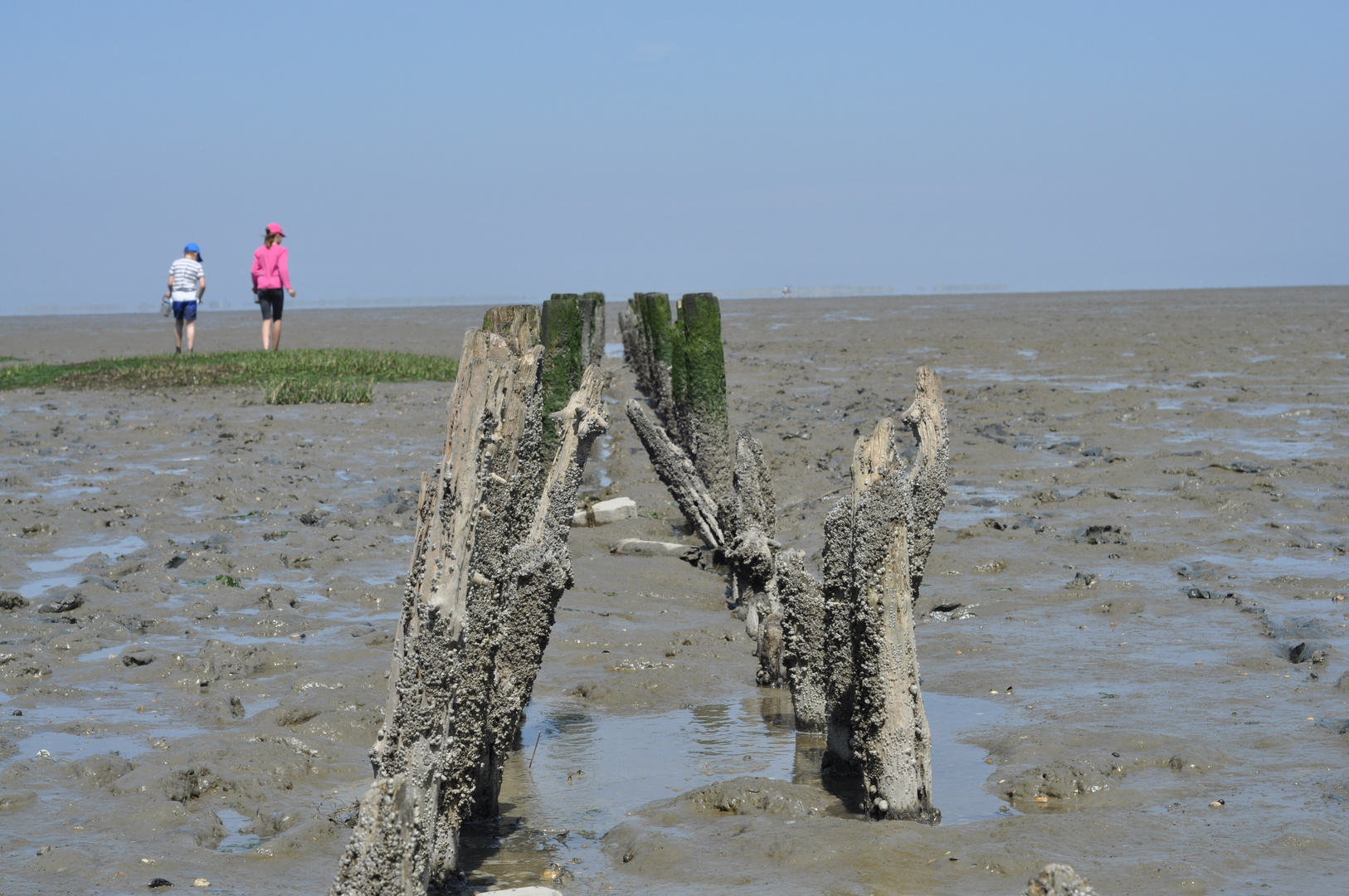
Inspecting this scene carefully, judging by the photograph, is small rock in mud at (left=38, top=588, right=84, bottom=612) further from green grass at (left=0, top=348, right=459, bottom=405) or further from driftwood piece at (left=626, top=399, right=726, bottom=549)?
green grass at (left=0, top=348, right=459, bottom=405)

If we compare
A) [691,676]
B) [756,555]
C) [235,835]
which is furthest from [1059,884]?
[756,555]

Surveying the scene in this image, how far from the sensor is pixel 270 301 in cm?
2239

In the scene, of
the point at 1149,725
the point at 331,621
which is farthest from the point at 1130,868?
the point at 331,621

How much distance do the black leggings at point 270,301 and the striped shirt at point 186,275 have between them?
1173 mm

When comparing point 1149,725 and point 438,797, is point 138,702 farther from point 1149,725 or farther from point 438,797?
point 1149,725

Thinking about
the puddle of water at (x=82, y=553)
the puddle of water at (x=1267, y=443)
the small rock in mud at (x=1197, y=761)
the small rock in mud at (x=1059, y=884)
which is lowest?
the small rock in mud at (x=1197, y=761)

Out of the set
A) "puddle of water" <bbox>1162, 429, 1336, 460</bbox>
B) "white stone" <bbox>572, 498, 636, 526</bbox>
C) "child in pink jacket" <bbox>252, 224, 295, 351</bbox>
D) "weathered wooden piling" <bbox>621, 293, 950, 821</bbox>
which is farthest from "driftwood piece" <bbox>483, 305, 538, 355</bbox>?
"child in pink jacket" <bbox>252, 224, 295, 351</bbox>

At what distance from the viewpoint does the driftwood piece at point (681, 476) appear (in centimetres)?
998

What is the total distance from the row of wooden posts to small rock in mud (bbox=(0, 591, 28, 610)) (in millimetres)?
3559

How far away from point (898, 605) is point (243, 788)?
2.80 metres

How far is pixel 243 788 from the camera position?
5.13m

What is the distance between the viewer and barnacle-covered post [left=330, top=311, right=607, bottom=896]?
3.43 meters

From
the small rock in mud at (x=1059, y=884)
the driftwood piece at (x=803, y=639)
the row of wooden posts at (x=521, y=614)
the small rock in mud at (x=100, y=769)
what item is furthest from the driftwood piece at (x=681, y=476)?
the small rock in mud at (x=1059, y=884)

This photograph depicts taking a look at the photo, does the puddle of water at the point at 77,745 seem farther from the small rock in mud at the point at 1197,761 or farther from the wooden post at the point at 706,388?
the wooden post at the point at 706,388
